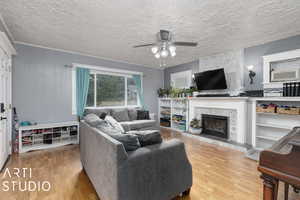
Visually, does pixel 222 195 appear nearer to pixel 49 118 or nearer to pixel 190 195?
pixel 190 195

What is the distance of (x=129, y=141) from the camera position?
4.89 ft

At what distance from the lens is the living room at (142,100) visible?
1529 millimetres

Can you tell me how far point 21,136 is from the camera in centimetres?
322

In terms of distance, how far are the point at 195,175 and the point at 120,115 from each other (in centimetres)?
292

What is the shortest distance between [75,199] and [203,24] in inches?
131

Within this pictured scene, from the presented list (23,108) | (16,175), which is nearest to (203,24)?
(16,175)

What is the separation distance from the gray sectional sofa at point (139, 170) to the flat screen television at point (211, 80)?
310cm

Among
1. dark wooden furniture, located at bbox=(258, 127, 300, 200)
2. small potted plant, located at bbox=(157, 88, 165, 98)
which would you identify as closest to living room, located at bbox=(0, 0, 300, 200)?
dark wooden furniture, located at bbox=(258, 127, 300, 200)

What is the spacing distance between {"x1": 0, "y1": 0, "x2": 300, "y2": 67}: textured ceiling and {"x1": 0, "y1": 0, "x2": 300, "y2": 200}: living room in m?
0.02

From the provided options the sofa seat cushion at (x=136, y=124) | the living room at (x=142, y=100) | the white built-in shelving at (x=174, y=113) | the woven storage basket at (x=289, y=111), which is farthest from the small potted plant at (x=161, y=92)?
the woven storage basket at (x=289, y=111)

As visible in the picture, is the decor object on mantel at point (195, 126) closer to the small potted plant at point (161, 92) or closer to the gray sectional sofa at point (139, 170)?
the small potted plant at point (161, 92)

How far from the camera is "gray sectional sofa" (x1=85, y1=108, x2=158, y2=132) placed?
13.5 ft

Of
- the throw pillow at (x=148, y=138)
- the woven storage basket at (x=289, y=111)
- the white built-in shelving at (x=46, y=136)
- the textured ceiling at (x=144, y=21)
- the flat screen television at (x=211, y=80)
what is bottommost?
the white built-in shelving at (x=46, y=136)

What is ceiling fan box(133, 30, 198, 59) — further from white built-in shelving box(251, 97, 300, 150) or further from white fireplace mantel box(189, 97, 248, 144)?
white built-in shelving box(251, 97, 300, 150)
